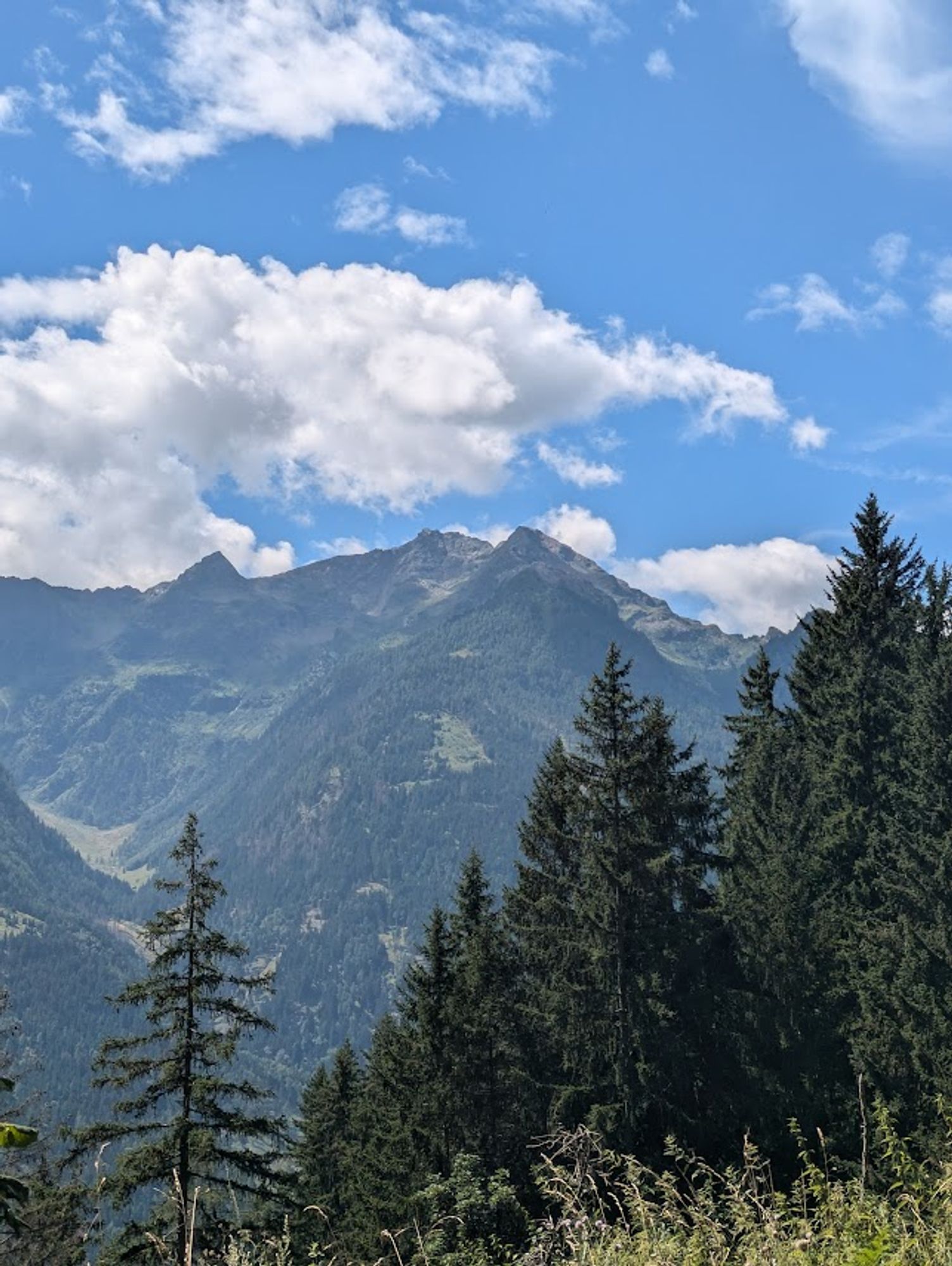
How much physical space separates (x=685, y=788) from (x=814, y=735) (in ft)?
38.7

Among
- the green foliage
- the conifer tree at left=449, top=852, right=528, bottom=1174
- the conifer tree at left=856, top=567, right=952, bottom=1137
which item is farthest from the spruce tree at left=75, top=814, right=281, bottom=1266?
the conifer tree at left=856, top=567, right=952, bottom=1137

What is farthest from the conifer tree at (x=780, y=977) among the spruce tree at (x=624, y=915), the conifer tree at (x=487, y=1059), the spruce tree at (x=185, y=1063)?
the spruce tree at (x=185, y=1063)

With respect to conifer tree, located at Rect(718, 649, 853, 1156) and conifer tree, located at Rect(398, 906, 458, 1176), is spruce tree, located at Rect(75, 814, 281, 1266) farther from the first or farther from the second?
conifer tree, located at Rect(718, 649, 853, 1156)

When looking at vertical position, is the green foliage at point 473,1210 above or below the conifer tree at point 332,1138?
above

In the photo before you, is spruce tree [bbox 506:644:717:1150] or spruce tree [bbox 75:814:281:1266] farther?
spruce tree [bbox 506:644:717:1150]

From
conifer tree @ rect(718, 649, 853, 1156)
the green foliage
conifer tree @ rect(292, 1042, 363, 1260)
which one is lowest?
conifer tree @ rect(292, 1042, 363, 1260)

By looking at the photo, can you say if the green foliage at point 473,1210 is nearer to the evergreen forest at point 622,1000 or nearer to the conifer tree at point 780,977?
the evergreen forest at point 622,1000

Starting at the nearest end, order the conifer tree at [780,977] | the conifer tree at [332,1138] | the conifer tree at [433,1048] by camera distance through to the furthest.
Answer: the conifer tree at [780,977] < the conifer tree at [433,1048] < the conifer tree at [332,1138]

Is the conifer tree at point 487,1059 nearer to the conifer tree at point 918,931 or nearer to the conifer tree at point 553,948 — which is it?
the conifer tree at point 553,948

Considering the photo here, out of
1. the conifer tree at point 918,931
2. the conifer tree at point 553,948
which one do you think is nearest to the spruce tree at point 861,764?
the conifer tree at point 918,931

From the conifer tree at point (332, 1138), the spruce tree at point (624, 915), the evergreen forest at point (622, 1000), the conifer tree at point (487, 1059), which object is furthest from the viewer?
the conifer tree at point (332, 1138)

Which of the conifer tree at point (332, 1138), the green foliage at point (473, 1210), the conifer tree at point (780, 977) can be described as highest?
the conifer tree at point (780, 977)

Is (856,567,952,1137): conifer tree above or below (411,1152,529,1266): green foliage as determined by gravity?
above

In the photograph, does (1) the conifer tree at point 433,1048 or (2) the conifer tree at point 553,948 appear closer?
(2) the conifer tree at point 553,948
